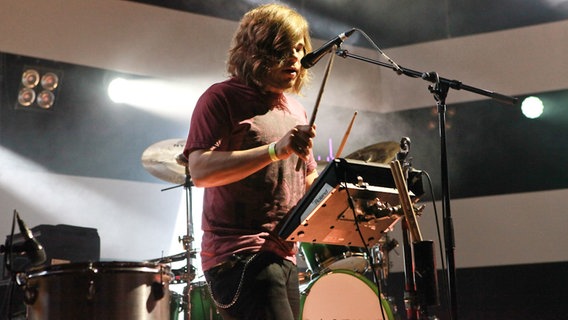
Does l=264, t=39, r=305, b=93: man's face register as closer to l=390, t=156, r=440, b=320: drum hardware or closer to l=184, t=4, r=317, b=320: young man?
l=184, t=4, r=317, b=320: young man

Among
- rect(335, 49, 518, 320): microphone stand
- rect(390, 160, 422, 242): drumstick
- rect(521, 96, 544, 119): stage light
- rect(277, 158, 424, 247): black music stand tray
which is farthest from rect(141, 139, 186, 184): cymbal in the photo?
rect(521, 96, 544, 119): stage light

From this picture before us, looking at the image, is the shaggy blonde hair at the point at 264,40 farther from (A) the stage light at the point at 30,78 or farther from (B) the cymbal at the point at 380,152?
(A) the stage light at the point at 30,78

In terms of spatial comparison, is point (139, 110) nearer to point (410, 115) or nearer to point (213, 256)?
point (410, 115)

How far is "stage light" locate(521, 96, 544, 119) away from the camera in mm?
6055

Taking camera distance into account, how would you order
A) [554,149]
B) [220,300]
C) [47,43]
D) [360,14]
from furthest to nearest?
[360,14] → [554,149] → [47,43] → [220,300]

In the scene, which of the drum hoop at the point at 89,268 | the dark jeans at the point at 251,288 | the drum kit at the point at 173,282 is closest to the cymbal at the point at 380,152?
the drum kit at the point at 173,282

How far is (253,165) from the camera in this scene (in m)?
2.12

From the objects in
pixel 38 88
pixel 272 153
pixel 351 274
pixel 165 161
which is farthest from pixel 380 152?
pixel 38 88

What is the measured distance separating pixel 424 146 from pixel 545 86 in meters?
1.15

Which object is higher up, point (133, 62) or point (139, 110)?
point (133, 62)

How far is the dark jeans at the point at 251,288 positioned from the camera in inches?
81.7

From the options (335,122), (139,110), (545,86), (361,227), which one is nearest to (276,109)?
(361,227)

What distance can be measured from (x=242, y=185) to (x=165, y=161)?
279 centimetres

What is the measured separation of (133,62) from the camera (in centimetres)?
571
